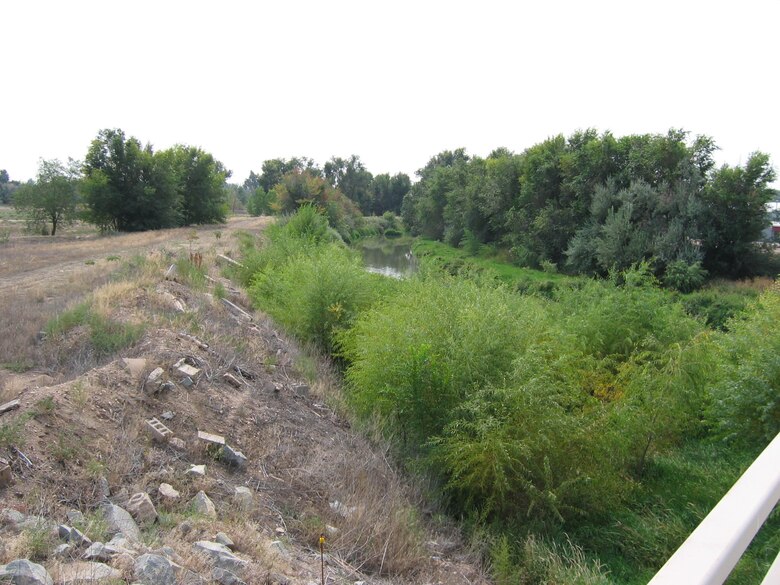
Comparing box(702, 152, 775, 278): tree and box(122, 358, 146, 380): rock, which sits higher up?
box(702, 152, 775, 278): tree

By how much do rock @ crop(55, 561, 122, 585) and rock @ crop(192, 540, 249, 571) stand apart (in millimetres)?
639

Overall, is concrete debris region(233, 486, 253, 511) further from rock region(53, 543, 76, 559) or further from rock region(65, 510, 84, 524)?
rock region(53, 543, 76, 559)

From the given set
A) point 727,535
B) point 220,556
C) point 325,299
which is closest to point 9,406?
point 220,556

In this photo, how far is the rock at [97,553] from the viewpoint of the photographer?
352 cm

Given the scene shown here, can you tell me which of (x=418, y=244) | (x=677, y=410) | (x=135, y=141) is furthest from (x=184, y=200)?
(x=677, y=410)

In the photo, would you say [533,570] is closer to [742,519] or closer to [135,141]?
[742,519]

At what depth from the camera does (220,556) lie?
3854 mm

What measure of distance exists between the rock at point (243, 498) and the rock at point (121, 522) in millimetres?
1014

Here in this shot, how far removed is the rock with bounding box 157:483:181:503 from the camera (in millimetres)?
4828

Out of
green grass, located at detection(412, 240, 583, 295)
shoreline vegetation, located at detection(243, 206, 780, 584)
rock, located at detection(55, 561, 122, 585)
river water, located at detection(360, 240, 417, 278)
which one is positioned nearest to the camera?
rock, located at detection(55, 561, 122, 585)

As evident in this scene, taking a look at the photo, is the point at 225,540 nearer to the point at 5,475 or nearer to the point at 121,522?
the point at 121,522

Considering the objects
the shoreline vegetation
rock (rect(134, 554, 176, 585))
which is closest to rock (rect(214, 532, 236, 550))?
rock (rect(134, 554, 176, 585))

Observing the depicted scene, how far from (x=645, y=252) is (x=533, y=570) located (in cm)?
2500

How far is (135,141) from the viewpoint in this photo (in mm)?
40469
